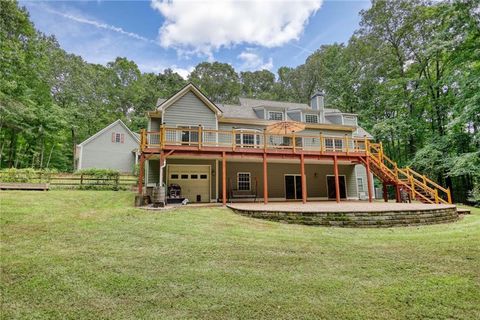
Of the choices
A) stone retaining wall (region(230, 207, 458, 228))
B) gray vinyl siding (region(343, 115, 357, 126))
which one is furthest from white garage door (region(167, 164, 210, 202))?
gray vinyl siding (region(343, 115, 357, 126))

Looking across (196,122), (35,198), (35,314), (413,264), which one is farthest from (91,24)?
(413,264)

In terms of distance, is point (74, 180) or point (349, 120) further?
point (349, 120)

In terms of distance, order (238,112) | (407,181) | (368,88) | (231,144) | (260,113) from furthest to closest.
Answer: (368,88)
(260,113)
(238,112)
(407,181)
(231,144)

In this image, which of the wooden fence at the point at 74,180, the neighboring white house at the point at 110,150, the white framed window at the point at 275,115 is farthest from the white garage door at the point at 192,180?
the neighboring white house at the point at 110,150

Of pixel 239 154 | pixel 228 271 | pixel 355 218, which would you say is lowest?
pixel 228 271

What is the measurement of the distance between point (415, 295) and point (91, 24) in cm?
1460

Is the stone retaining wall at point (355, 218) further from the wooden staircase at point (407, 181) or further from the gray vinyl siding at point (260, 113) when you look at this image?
the gray vinyl siding at point (260, 113)

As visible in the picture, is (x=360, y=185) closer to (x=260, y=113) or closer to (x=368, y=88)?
(x=260, y=113)

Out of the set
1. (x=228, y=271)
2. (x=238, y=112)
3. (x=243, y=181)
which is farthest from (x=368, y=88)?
(x=228, y=271)

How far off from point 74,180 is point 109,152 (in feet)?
30.3

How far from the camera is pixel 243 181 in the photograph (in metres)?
15.1

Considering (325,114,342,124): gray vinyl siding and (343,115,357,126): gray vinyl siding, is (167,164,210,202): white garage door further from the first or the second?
(343,115,357,126): gray vinyl siding

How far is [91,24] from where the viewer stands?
11.6 m

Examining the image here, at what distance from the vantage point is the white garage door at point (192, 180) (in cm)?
1388
